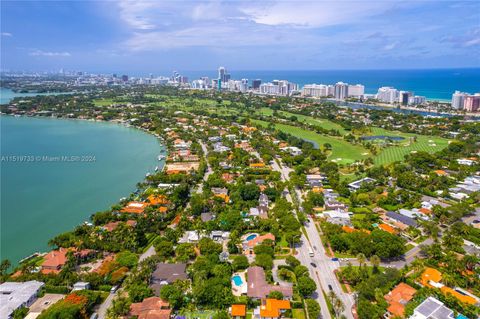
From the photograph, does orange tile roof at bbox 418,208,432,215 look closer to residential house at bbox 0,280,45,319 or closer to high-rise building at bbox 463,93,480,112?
residential house at bbox 0,280,45,319

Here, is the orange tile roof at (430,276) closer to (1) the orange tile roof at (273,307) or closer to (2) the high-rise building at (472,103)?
(1) the orange tile roof at (273,307)

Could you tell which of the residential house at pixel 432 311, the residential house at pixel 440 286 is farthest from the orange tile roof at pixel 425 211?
the residential house at pixel 432 311

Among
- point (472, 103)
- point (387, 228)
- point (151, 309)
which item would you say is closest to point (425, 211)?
point (387, 228)

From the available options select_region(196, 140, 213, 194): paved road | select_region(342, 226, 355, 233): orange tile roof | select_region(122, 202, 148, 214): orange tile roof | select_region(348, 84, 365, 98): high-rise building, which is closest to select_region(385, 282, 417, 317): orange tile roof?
select_region(342, 226, 355, 233): orange tile roof

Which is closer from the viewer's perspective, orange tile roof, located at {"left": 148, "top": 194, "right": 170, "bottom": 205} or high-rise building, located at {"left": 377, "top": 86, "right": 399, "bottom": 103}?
orange tile roof, located at {"left": 148, "top": 194, "right": 170, "bottom": 205}

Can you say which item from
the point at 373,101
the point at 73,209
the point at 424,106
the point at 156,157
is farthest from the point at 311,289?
the point at 373,101

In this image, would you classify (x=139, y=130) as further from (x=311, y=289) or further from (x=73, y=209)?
(x=311, y=289)

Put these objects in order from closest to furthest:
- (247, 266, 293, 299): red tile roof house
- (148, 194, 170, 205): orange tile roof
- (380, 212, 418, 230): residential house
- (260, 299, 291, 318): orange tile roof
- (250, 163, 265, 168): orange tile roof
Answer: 1. (260, 299, 291, 318): orange tile roof
2. (247, 266, 293, 299): red tile roof house
3. (380, 212, 418, 230): residential house
4. (148, 194, 170, 205): orange tile roof
5. (250, 163, 265, 168): orange tile roof

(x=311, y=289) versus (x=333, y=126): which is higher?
(x=333, y=126)

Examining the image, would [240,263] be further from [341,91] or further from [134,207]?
[341,91]
